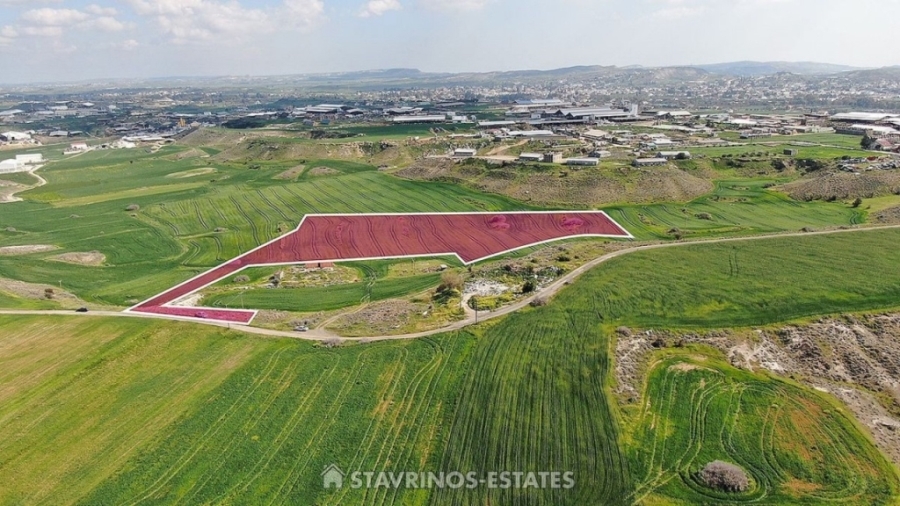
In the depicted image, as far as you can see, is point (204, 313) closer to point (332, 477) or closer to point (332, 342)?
point (332, 342)

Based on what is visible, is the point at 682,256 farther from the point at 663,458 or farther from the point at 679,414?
the point at 663,458

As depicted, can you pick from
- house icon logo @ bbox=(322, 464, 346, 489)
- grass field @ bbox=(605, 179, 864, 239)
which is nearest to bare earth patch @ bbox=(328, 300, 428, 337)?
house icon logo @ bbox=(322, 464, 346, 489)

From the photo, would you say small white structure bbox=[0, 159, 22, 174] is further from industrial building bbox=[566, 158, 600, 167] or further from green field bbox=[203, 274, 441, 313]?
industrial building bbox=[566, 158, 600, 167]

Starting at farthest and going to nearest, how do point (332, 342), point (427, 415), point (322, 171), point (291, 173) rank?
point (322, 171), point (291, 173), point (332, 342), point (427, 415)

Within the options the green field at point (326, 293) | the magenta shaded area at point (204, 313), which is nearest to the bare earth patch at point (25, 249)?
the magenta shaded area at point (204, 313)

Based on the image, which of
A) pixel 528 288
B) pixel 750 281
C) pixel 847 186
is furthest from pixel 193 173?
pixel 847 186

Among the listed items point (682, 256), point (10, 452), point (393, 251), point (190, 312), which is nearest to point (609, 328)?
point (682, 256)

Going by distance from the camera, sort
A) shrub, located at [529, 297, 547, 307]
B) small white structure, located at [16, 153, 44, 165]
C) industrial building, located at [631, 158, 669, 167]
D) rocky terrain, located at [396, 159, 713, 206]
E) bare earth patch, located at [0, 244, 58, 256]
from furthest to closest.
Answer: small white structure, located at [16, 153, 44, 165] < industrial building, located at [631, 158, 669, 167] < rocky terrain, located at [396, 159, 713, 206] < bare earth patch, located at [0, 244, 58, 256] < shrub, located at [529, 297, 547, 307]
